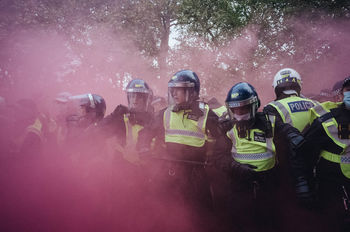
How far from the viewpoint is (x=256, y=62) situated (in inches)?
354

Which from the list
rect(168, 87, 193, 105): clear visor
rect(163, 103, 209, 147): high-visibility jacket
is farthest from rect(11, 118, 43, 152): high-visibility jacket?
rect(168, 87, 193, 105): clear visor

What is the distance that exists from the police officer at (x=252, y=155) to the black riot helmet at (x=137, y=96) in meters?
1.70

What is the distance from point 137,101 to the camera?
159 inches

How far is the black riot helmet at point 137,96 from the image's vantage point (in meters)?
4.00

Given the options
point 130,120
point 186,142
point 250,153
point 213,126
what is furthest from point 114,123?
point 250,153

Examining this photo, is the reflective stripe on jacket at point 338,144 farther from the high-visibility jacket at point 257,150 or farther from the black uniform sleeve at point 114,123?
the black uniform sleeve at point 114,123

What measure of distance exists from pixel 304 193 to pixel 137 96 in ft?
9.60

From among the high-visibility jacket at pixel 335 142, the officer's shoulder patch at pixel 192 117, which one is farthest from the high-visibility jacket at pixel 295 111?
the officer's shoulder patch at pixel 192 117

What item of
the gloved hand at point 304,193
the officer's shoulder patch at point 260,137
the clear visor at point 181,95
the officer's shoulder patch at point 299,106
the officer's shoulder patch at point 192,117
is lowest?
the gloved hand at point 304,193

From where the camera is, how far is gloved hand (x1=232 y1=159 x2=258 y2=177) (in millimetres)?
2665

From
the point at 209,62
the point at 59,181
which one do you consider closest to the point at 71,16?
the point at 209,62

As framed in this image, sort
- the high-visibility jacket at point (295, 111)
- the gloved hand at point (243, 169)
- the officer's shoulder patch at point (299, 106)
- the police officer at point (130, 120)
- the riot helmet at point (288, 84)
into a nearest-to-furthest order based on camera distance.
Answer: the gloved hand at point (243, 169), the high-visibility jacket at point (295, 111), the officer's shoulder patch at point (299, 106), the riot helmet at point (288, 84), the police officer at point (130, 120)

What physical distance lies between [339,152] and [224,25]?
340 inches

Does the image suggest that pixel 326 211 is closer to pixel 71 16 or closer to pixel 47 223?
pixel 47 223
